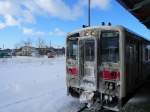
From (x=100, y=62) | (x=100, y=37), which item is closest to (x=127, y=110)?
(x=100, y=62)

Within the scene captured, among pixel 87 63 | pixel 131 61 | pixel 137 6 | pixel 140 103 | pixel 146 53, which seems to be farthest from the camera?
pixel 146 53

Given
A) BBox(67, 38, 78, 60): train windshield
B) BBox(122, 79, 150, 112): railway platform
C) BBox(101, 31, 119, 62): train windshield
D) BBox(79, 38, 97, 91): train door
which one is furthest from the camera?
BBox(67, 38, 78, 60): train windshield

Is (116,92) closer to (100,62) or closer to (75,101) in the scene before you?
(100,62)

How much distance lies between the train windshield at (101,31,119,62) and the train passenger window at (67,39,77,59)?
136 centimetres

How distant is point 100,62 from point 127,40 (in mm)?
1235

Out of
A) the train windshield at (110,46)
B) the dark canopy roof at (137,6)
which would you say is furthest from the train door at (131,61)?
the dark canopy roof at (137,6)

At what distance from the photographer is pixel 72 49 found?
33.2ft

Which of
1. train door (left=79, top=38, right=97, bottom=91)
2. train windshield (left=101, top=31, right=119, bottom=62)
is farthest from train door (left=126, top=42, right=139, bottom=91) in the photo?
train door (left=79, top=38, right=97, bottom=91)

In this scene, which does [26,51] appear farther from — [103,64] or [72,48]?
[103,64]

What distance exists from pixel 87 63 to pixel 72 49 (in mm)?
1087

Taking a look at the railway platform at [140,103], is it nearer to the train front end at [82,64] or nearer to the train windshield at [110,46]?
the train front end at [82,64]

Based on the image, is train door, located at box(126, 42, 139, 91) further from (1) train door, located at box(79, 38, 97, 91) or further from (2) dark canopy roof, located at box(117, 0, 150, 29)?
(2) dark canopy roof, located at box(117, 0, 150, 29)

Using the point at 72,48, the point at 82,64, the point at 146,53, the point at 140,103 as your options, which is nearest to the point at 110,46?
the point at 82,64

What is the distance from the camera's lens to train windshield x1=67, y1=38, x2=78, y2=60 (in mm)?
9922
